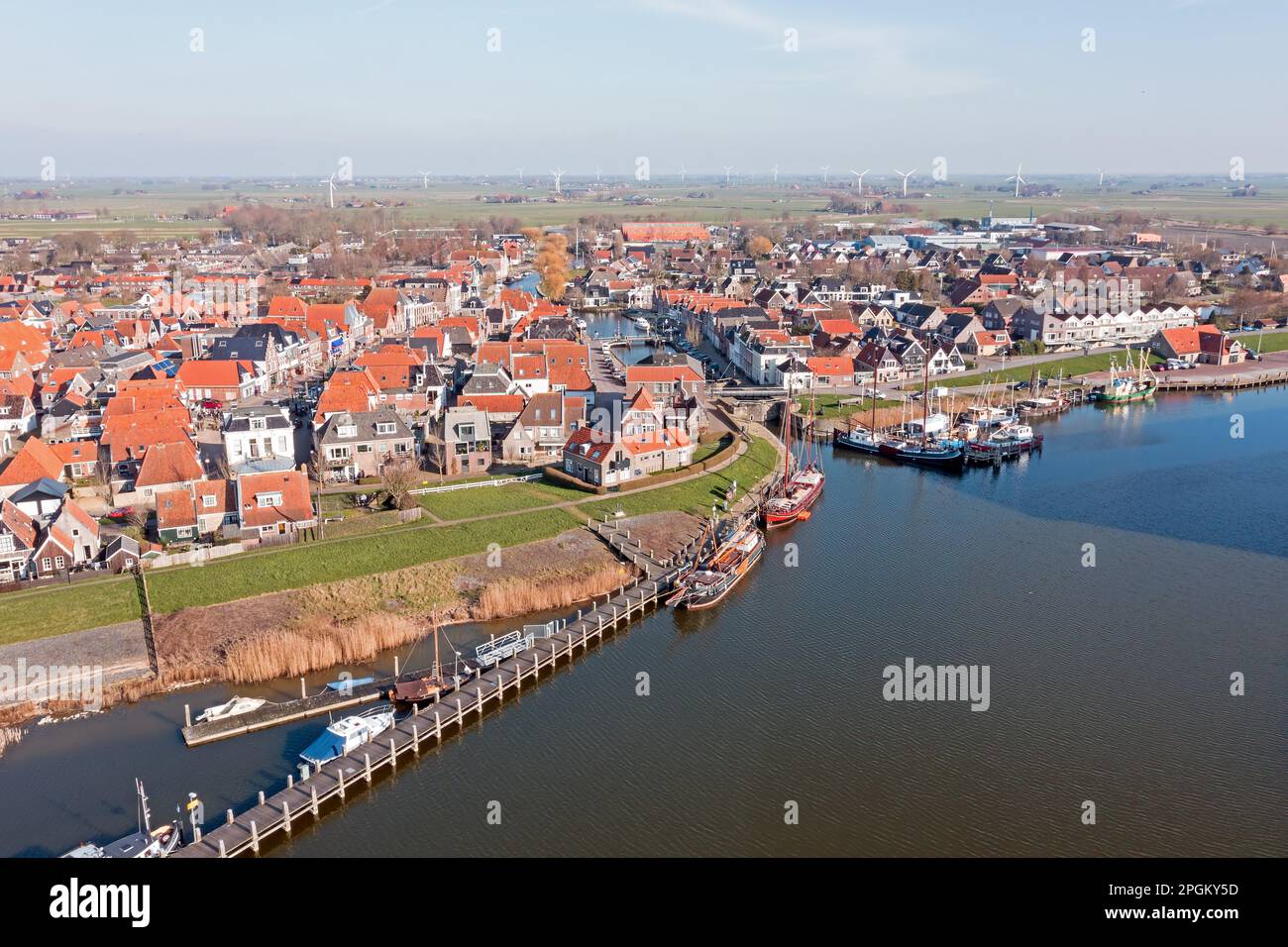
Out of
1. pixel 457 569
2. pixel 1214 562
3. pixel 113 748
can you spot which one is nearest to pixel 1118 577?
pixel 1214 562

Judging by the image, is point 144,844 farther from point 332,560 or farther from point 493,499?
point 493,499

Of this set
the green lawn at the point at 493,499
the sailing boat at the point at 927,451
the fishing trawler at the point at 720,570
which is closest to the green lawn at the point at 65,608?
the green lawn at the point at 493,499

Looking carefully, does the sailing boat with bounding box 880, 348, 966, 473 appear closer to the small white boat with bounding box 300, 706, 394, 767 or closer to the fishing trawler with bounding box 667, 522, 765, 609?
Answer: the fishing trawler with bounding box 667, 522, 765, 609

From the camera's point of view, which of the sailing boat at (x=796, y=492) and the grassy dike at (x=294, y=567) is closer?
the grassy dike at (x=294, y=567)

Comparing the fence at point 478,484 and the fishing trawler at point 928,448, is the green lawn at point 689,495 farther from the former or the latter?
the fishing trawler at point 928,448

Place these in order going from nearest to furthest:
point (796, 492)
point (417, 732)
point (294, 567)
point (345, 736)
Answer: point (345, 736) → point (417, 732) → point (294, 567) → point (796, 492)

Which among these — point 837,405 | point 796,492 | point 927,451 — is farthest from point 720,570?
point 837,405
